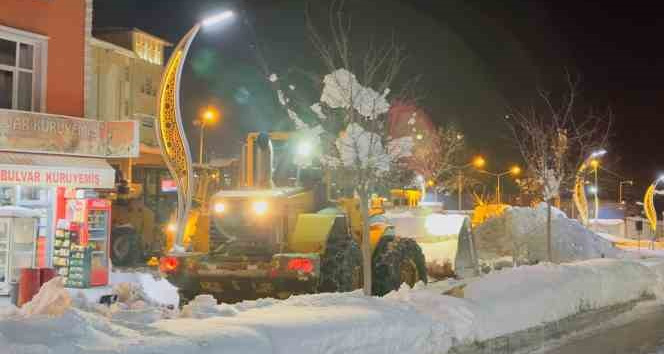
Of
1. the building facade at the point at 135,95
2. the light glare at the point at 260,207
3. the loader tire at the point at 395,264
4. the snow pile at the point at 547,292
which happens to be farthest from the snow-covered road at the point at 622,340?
the building facade at the point at 135,95

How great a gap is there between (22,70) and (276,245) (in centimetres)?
833

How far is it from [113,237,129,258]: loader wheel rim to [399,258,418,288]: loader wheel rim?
1488 cm

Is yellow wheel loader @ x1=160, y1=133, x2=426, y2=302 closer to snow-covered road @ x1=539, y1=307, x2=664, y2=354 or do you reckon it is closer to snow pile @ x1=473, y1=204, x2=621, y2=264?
snow-covered road @ x1=539, y1=307, x2=664, y2=354

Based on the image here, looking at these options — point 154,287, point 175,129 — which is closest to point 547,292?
point 175,129

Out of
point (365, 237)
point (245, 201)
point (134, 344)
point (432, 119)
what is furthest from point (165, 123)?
point (432, 119)

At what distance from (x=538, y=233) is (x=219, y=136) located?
112ft

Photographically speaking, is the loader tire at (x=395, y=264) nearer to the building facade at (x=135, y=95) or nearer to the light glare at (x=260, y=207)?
the light glare at (x=260, y=207)

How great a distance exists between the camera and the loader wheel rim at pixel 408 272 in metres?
14.9

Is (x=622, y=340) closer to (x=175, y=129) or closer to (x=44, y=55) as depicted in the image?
(x=175, y=129)

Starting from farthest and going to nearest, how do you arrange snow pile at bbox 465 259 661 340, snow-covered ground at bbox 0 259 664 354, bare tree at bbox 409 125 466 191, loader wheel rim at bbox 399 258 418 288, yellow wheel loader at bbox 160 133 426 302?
1. bare tree at bbox 409 125 466 191
2. loader wheel rim at bbox 399 258 418 288
3. yellow wheel loader at bbox 160 133 426 302
4. snow pile at bbox 465 259 661 340
5. snow-covered ground at bbox 0 259 664 354

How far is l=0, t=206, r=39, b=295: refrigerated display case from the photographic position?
17984 millimetres

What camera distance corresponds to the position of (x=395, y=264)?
14.3 meters

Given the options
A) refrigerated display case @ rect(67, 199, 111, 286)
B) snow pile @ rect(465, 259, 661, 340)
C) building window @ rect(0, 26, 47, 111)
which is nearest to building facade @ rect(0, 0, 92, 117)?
building window @ rect(0, 26, 47, 111)

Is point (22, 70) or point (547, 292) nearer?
point (547, 292)
